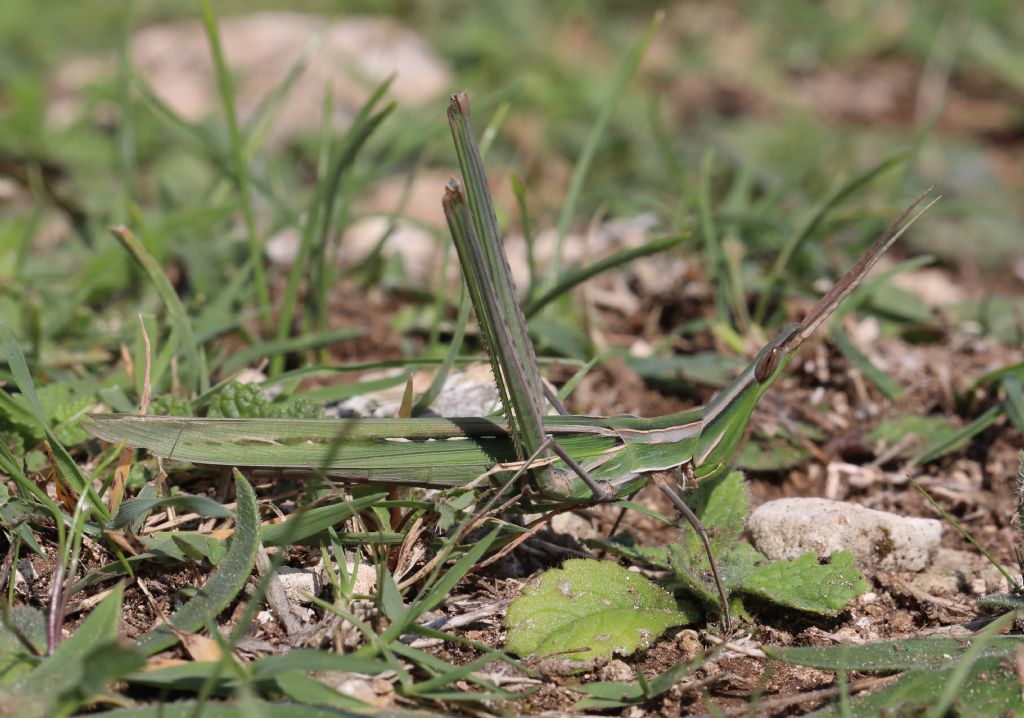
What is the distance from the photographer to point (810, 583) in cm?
184

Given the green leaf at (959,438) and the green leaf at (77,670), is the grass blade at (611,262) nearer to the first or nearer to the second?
the green leaf at (959,438)

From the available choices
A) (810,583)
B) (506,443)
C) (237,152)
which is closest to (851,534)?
(810,583)

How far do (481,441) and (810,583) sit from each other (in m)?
0.73

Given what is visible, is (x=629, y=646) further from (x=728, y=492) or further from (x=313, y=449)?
(x=313, y=449)

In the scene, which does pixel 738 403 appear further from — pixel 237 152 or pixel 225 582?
pixel 237 152

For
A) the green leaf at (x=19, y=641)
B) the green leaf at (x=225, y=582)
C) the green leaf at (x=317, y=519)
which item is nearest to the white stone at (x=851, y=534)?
the green leaf at (x=317, y=519)

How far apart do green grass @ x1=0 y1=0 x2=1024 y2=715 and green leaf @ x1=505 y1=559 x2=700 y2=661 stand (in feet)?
0.35

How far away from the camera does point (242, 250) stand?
10.5 feet

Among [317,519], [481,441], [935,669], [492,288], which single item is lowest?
[935,669]

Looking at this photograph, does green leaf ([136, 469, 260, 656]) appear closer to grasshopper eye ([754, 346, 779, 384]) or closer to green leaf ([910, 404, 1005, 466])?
grasshopper eye ([754, 346, 779, 384])

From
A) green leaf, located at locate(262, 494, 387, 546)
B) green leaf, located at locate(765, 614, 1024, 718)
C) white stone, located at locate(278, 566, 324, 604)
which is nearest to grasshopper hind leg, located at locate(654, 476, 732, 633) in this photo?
green leaf, located at locate(765, 614, 1024, 718)

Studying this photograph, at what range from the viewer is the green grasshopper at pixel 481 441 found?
5.57 ft

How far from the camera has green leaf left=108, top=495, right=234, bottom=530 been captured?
1.82 metres

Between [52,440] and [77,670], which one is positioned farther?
[52,440]
